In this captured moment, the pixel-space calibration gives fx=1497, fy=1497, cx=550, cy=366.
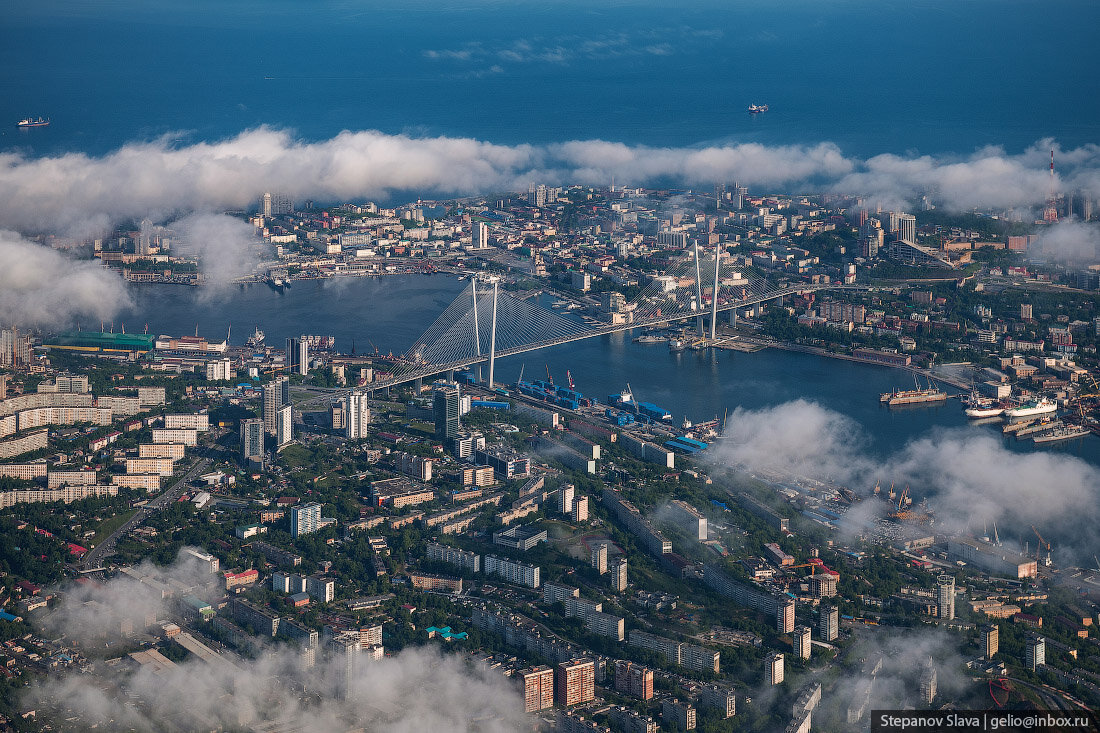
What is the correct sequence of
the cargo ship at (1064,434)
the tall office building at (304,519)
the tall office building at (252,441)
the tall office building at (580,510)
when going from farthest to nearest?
the cargo ship at (1064,434)
the tall office building at (252,441)
the tall office building at (580,510)
the tall office building at (304,519)

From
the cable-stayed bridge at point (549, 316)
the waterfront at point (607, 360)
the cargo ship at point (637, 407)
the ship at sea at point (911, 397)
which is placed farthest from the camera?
the cable-stayed bridge at point (549, 316)

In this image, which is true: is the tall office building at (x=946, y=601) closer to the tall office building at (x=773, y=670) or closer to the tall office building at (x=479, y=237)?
the tall office building at (x=773, y=670)

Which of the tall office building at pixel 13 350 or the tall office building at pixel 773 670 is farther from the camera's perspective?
the tall office building at pixel 13 350

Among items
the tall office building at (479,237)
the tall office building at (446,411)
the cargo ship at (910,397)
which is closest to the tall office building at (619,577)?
the tall office building at (446,411)

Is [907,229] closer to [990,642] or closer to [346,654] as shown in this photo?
[990,642]

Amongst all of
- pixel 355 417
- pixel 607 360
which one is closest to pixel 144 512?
pixel 355 417

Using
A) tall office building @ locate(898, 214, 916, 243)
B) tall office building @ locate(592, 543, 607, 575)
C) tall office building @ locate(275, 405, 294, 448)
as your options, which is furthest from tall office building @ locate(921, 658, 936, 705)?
tall office building @ locate(898, 214, 916, 243)

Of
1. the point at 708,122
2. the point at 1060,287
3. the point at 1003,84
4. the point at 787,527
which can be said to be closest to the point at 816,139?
the point at 708,122

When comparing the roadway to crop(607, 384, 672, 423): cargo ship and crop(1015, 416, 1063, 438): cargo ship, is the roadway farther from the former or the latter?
crop(1015, 416, 1063, 438): cargo ship
